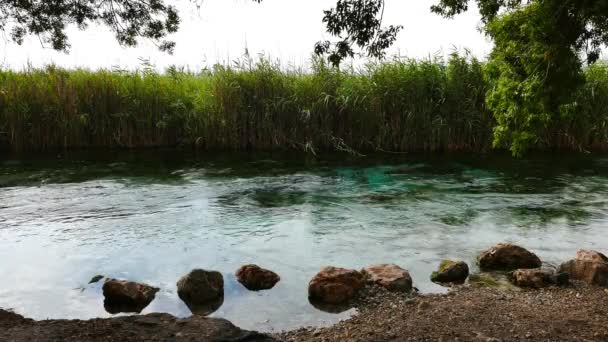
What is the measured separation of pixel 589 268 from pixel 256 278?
2757 mm

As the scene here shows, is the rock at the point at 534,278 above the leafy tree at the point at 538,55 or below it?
below

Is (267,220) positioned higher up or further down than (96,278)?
higher up

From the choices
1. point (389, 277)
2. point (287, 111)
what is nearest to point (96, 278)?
point (389, 277)

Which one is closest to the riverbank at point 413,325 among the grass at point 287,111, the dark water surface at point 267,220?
the dark water surface at point 267,220

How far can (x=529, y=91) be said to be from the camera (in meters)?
5.72

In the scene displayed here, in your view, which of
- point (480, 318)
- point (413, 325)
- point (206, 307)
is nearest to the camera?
point (413, 325)

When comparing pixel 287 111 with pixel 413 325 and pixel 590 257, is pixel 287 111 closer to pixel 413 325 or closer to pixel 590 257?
pixel 590 257

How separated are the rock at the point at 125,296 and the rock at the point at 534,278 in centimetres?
301

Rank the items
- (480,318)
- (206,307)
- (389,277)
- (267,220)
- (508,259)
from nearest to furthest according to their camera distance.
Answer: (480,318) → (206,307) → (389,277) → (508,259) → (267,220)

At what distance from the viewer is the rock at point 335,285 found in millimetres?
4352

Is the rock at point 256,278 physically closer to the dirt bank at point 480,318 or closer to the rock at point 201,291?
the rock at point 201,291

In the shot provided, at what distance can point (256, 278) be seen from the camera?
4688mm

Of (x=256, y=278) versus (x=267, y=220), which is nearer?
(x=256, y=278)

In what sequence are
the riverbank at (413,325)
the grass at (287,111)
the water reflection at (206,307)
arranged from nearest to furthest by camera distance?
the riverbank at (413,325) < the water reflection at (206,307) < the grass at (287,111)
